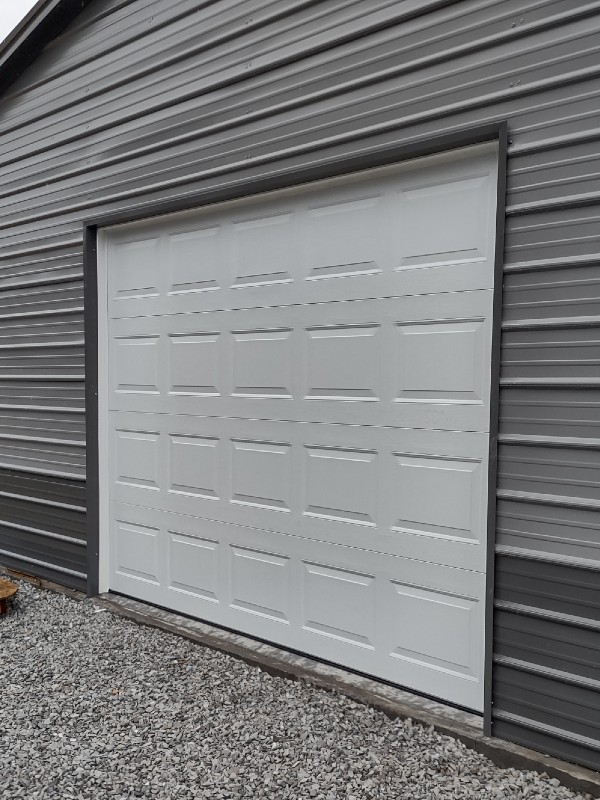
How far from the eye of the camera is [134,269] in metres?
3.79

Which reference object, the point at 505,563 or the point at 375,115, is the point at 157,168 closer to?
the point at 375,115

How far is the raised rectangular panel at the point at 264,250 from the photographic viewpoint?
308 cm

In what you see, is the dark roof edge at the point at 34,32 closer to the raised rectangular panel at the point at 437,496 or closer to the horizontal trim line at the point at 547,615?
the raised rectangular panel at the point at 437,496

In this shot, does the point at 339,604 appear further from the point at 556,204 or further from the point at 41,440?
the point at 41,440

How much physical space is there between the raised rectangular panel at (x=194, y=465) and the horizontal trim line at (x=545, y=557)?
65.0 inches

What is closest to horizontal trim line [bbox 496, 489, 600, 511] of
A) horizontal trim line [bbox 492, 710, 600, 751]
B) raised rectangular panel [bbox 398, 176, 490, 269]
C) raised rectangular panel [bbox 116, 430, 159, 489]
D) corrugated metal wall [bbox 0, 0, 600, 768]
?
corrugated metal wall [bbox 0, 0, 600, 768]

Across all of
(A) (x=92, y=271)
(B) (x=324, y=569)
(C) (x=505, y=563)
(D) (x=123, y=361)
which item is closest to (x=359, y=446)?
(B) (x=324, y=569)

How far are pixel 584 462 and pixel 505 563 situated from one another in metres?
0.49

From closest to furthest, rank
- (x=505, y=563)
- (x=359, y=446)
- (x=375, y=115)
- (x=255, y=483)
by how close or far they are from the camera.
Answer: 1. (x=505, y=563)
2. (x=375, y=115)
3. (x=359, y=446)
4. (x=255, y=483)

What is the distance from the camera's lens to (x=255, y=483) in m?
3.24

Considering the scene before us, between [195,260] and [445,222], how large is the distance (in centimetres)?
150

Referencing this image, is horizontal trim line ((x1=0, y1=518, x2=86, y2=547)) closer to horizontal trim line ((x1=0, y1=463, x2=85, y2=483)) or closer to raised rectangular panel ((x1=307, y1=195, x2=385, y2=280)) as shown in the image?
horizontal trim line ((x1=0, y1=463, x2=85, y2=483))

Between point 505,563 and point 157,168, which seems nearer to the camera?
point 505,563

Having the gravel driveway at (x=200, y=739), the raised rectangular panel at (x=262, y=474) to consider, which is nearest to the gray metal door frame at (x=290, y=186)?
the gravel driveway at (x=200, y=739)
